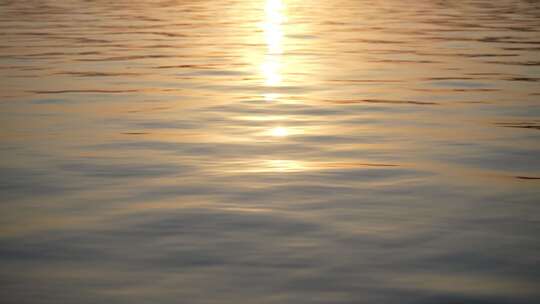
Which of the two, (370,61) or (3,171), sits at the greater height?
(370,61)

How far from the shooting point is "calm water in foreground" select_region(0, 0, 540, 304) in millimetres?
4668

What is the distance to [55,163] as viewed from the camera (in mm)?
7301

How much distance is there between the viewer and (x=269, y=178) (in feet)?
22.5

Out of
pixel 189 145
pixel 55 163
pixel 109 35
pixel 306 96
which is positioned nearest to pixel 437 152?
pixel 189 145

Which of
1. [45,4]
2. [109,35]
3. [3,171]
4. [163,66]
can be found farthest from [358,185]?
[45,4]

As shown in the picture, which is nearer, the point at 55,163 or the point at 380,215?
the point at 380,215

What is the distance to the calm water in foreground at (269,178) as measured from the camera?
467 centimetres

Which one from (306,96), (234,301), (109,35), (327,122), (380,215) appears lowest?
(234,301)

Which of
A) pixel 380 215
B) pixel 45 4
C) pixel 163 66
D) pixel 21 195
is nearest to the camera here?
pixel 380 215

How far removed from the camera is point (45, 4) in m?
31.1

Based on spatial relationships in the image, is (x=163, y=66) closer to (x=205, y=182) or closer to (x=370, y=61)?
(x=370, y=61)

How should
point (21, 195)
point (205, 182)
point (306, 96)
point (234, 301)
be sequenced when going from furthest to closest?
point (306, 96)
point (205, 182)
point (21, 195)
point (234, 301)

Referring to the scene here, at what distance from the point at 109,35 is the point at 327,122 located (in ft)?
36.3

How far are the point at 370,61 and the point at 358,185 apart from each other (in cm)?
864
